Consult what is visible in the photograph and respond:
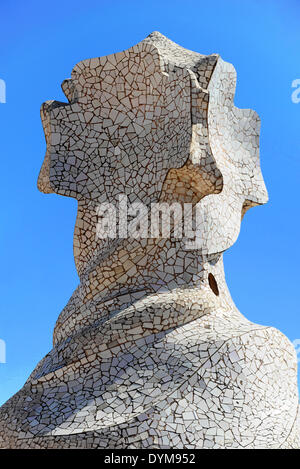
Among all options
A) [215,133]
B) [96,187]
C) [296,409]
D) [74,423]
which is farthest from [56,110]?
[296,409]

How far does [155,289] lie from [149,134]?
234 cm

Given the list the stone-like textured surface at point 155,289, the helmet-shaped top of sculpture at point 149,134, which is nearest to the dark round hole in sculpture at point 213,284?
the stone-like textured surface at point 155,289

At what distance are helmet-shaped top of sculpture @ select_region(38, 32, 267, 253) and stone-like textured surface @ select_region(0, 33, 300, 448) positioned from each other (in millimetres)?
18

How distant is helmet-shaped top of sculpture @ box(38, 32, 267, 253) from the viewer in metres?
10.6

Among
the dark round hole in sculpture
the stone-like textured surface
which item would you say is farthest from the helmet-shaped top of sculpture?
the dark round hole in sculpture

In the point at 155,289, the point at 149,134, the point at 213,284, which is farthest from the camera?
the point at 149,134

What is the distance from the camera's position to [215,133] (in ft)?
37.5

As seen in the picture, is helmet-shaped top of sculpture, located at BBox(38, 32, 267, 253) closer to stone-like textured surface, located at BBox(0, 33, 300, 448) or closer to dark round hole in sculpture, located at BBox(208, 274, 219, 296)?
stone-like textured surface, located at BBox(0, 33, 300, 448)

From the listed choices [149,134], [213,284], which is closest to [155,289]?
[213,284]

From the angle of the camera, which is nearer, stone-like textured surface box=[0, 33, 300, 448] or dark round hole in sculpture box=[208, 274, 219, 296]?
stone-like textured surface box=[0, 33, 300, 448]

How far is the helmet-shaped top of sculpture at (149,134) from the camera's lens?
10625 mm

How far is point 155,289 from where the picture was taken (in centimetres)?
1017

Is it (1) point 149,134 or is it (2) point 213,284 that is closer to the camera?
(2) point 213,284

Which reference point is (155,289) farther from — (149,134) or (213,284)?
(149,134)
